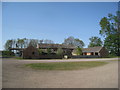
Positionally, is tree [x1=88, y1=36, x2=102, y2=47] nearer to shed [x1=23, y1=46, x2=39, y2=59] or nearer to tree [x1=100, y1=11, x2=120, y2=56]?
tree [x1=100, y1=11, x2=120, y2=56]

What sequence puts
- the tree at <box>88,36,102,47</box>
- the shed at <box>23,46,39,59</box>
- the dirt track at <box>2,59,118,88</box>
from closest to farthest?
the dirt track at <box>2,59,118,88</box> → the shed at <box>23,46,39,59</box> → the tree at <box>88,36,102,47</box>

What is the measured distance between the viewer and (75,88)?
6.18 m

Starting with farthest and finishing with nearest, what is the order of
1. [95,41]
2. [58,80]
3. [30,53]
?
[95,41] → [30,53] → [58,80]

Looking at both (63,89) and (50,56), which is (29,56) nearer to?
(50,56)

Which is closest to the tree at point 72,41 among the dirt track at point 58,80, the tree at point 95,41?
the tree at point 95,41

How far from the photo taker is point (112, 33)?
5753 cm

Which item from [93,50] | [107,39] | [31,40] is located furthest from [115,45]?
[31,40]

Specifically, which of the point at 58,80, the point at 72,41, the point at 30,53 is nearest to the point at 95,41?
the point at 72,41

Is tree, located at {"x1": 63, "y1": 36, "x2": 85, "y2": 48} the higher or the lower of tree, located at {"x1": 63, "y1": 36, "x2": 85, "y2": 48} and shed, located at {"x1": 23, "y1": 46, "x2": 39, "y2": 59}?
the higher

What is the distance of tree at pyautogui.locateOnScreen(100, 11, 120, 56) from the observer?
182 feet

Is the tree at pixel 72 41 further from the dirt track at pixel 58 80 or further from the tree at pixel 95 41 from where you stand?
the dirt track at pixel 58 80

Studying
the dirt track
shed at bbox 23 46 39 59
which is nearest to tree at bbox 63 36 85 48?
shed at bbox 23 46 39 59

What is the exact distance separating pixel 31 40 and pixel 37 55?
117 ft

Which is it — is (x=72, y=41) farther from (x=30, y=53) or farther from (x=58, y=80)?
(x=58, y=80)
